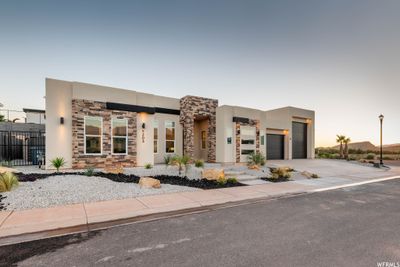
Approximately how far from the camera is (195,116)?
1686cm

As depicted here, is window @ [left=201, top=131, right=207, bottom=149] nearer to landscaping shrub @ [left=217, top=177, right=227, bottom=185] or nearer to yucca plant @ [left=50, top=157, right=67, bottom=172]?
landscaping shrub @ [left=217, top=177, right=227, bottom=185]

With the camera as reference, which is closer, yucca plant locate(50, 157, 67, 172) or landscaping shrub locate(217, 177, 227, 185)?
landscaping shrub locate(217, 177, 227, 185)

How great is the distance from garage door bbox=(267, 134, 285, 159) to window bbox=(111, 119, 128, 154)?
15.8 metres

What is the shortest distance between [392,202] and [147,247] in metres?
8.57

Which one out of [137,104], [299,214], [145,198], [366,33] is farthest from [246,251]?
[366,33]

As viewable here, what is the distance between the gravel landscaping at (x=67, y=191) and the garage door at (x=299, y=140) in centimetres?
2017

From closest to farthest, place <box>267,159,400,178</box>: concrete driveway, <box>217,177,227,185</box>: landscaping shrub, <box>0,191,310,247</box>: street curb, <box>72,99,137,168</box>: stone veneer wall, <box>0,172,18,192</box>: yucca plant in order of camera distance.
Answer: <box>0,191,310,247</box>: street curb, <box>0,172,18,192</box>: yucca plant, <box>217,177,227,185</box>: landscaping shrub, <box>72,99,137,168</box>: stone veneer wall, <box>267,159,400,178</box>: concrete driveway

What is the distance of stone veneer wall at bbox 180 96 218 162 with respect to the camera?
16141 mm

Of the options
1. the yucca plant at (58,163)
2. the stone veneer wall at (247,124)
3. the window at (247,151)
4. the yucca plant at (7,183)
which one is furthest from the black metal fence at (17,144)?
the window at (247,151)

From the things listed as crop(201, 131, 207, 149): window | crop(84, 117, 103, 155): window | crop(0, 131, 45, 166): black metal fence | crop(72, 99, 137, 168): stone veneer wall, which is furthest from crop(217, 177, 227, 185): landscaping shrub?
crop(0, 131, 45, 166): black metal fence

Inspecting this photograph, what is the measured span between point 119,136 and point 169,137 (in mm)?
5083

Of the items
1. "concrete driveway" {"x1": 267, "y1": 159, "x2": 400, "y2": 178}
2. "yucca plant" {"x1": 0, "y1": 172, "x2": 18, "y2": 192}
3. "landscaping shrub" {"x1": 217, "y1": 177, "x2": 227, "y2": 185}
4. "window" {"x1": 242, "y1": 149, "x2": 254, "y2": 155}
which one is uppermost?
"window" {"x1": 242, "y1": 149, "x2": 254, "y2": 155}

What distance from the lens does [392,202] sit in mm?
6805

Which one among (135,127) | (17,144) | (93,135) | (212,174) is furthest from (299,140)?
(17,144)
